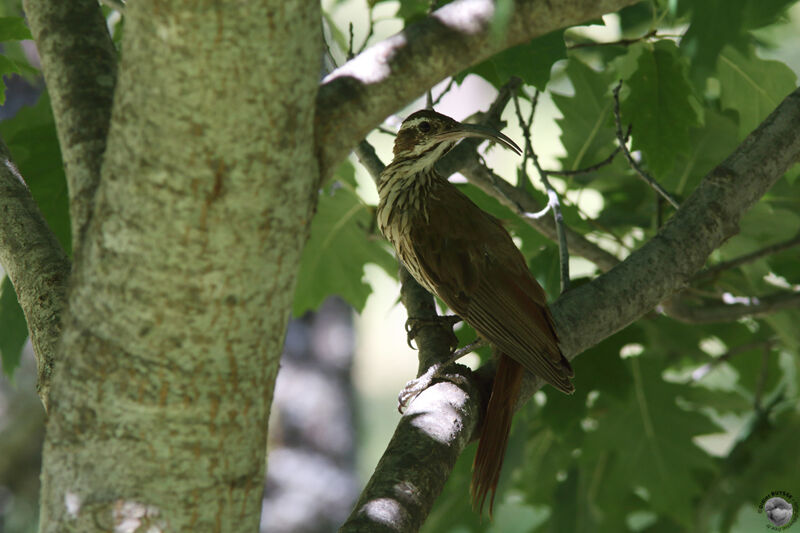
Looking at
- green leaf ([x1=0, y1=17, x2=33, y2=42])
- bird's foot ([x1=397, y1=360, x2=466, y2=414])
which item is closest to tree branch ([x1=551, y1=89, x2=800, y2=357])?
bird's foot ([x1=397, y1=360, x2=466, y2=414])

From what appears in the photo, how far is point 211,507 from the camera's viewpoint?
1376mm

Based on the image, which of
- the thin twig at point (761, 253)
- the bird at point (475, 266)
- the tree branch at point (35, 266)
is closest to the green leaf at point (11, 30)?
the tree branch at point (35, 266)

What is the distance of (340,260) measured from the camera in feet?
12.7

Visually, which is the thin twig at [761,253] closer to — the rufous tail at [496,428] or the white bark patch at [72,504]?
the rufous tail at [496,428]

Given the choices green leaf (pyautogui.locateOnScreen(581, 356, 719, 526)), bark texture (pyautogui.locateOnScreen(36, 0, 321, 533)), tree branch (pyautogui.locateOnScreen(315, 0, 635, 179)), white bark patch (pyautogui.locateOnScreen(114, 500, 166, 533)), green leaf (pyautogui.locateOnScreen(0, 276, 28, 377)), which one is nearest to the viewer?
bark texture (pyautogui.locateOnScreen(36, 0, 321, 533))

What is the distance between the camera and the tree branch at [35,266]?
191 cm

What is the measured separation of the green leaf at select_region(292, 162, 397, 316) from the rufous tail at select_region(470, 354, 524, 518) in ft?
4.47

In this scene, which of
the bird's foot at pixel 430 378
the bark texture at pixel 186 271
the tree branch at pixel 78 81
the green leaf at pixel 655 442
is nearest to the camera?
the bark texture at pixel 186 271

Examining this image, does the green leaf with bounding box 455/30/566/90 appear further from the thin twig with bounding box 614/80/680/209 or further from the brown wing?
the brown wing

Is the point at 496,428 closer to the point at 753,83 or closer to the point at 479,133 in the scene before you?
the point at 479,133

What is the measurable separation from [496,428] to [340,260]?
1620 mm

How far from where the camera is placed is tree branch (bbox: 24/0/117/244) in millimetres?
1568

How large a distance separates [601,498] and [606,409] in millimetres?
530

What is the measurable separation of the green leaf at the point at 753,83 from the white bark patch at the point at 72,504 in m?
2.71
